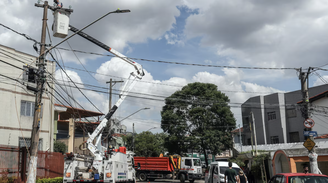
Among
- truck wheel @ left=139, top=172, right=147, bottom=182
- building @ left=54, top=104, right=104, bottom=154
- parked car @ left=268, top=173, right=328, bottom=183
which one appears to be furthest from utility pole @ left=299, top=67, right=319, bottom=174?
building @ left=54, top=104, right=104, bottom=154

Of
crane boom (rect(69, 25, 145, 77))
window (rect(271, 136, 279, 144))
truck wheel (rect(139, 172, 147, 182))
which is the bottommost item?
truck wheel (rect(139, 172, 147, 182))

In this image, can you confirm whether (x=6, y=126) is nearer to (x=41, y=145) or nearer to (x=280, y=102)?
(x=41, y=145)

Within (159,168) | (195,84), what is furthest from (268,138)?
(159,168)

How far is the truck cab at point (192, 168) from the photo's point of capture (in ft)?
91.9

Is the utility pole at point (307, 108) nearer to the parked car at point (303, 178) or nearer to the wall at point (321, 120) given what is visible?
the parked car at point (303, 178)

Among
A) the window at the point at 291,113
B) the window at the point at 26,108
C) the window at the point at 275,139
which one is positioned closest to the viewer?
the window at the point at 26,108

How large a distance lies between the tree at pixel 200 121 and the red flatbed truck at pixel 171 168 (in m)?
7.36

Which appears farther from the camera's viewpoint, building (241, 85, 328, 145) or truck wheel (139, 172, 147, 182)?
building (241, 85, 328, 145)

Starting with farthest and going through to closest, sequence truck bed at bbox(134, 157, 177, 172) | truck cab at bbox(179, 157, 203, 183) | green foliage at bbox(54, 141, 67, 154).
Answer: green foliage at bbox(54, 141, 67, 154) → truck bed at bbox(134, 157, 177, 172) → truck cab at bbox(179, 157, 203, 183)

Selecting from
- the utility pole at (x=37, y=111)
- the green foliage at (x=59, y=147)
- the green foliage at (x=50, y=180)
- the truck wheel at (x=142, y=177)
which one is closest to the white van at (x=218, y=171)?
the utility pole at (x=37, y=111)

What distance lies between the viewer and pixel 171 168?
2930 centimetres

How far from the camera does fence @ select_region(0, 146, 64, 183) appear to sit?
613 inches

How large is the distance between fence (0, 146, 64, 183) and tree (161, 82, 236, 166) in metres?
19.7

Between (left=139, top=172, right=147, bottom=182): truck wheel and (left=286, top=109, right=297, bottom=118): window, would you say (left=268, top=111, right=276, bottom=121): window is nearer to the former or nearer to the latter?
(left=286, top=109, right=297, bottom=118): window
